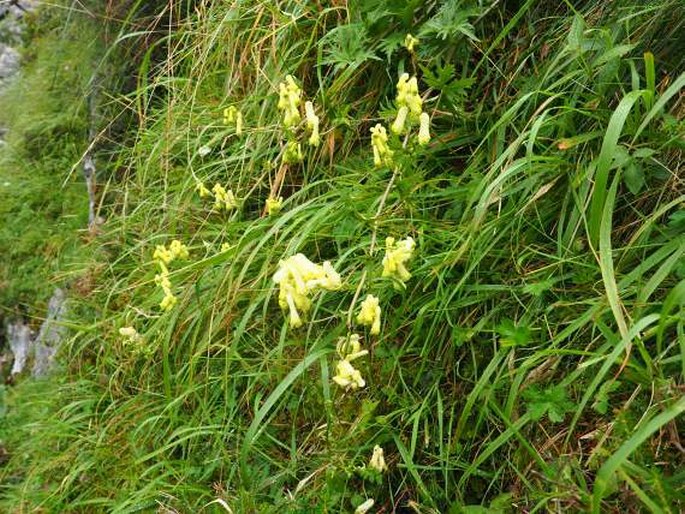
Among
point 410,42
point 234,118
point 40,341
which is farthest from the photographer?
point 40,341

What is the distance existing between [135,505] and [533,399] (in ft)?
3.64

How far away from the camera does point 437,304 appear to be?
1.75 meters

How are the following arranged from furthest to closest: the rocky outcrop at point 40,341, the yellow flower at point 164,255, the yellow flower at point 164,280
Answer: the rocky outcrop at point 40,341 → the yellow flower at point 164,255 → the yellow flower at point 164,280

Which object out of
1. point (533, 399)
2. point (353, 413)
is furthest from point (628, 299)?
point (353, 413)

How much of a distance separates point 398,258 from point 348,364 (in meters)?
0.25

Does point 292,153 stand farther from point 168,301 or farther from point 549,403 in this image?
point 549,403

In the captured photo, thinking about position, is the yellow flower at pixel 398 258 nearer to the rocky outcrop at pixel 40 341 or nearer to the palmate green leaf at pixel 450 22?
the palmate green leaf at pixel 450 22

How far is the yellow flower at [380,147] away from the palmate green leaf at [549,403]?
2.02ft

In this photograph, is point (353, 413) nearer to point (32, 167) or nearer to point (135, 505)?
point (135, 505)

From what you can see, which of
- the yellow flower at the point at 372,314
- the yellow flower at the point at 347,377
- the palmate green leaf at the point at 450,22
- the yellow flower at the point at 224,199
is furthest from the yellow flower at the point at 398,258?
the yellow flower at the point at 224,199

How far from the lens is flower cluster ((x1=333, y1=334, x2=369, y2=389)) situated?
156 centimetres

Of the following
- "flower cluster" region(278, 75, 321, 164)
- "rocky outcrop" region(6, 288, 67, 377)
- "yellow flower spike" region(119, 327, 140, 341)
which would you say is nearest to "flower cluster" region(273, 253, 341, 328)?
"flower cluster" region(278, 75, 321, 164)

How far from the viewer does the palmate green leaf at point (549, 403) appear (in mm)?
1428

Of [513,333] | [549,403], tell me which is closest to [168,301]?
[513,333]
